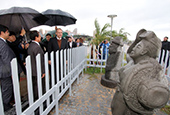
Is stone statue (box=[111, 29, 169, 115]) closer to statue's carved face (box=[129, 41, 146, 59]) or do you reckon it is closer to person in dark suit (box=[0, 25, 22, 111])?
statue's carved face (box=[129, 41, 146, 59])

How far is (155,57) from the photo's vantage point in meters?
1.25

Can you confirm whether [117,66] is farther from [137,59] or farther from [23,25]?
[23,25]

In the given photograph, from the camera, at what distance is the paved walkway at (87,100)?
8.50ft

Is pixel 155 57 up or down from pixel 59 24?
down

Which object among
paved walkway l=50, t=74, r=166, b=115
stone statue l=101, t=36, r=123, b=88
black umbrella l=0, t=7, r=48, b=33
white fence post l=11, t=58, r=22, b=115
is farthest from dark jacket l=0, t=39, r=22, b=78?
stone statue l=101, t=36, r=123, b=88

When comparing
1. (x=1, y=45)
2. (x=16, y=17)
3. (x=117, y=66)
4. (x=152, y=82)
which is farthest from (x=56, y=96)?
(x=16, y=17)

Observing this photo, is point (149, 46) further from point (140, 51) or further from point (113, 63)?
point (113, 63)

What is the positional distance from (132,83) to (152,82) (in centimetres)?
20

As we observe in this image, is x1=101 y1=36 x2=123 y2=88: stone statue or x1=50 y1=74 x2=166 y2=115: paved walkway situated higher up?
x1=101 y1=36 x2=123 y2=88: stone statue

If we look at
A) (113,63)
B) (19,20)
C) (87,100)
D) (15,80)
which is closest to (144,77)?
(15,80)

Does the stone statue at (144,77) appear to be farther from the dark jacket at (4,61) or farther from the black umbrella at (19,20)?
the black umbrella at (19,20)

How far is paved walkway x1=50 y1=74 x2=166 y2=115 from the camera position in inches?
102

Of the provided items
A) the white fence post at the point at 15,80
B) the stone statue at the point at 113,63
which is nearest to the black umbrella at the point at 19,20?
the white fence post at the point at 15,80

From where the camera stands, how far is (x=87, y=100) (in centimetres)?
306
